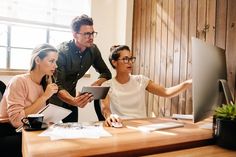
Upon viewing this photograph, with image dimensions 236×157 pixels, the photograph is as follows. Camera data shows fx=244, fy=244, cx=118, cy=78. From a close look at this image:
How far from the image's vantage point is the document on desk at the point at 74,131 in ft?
3.31

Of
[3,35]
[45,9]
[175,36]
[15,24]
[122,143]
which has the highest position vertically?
[45,9]

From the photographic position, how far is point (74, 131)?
1091mm

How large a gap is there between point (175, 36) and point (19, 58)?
1.94 m

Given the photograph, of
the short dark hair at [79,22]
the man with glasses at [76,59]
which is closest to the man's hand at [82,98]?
the man with glasses at [76,59]

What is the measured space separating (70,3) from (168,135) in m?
2.57

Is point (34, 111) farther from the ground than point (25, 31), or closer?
closer

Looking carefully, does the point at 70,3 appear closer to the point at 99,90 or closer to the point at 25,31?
the point at 25,31

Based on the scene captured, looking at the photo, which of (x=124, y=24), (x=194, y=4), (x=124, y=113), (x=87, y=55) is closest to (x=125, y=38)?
(x=124, y=24)

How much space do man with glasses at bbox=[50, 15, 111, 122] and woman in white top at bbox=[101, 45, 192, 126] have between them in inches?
8.6

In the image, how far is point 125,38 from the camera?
2.86 m

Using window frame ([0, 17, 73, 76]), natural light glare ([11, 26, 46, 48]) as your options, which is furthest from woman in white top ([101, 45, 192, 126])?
natural light glare ([11, 26, 46, 48])

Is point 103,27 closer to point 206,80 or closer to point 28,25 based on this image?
point 28,25

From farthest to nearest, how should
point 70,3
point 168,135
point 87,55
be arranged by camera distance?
point 70,3 → point 87,55 → point 168,135

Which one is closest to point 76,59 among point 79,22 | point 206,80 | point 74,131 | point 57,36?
point 79,22
